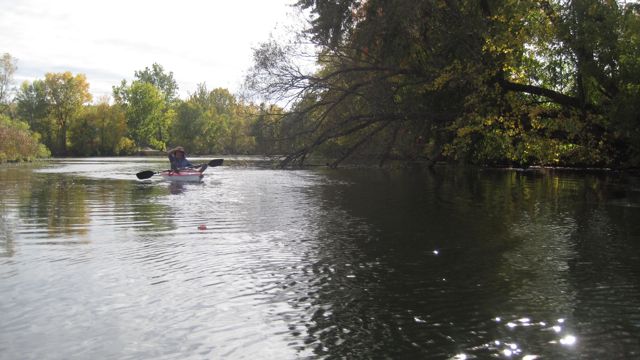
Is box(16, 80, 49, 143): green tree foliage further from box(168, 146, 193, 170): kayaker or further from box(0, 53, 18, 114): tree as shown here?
box(168, 146, 193, 170): kayaker

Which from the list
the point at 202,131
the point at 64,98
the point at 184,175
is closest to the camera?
the point at 184,175

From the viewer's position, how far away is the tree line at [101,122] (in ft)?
247

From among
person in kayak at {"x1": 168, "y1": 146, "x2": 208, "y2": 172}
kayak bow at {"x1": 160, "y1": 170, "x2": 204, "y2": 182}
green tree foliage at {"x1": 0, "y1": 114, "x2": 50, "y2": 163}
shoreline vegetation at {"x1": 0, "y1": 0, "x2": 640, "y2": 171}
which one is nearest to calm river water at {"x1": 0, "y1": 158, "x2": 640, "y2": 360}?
shoreline vegetation at {"x1": 0, "y1": 0, "x2": 640, "y2": 171}

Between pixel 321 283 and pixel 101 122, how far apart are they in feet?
328

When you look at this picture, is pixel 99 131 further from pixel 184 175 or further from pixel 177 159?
pixel 184 175

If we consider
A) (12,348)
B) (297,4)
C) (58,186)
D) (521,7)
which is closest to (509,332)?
(12,348)

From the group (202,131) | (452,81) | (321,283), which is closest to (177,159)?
(452,81)

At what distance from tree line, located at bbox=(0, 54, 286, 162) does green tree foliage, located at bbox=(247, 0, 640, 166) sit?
138 feet

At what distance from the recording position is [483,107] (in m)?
23.5

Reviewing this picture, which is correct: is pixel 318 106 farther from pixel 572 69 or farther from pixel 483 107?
pixel 572 69

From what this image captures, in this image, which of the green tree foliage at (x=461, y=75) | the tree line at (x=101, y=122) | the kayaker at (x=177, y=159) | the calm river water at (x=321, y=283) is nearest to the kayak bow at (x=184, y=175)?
the kayaker at (x=177, y=159)

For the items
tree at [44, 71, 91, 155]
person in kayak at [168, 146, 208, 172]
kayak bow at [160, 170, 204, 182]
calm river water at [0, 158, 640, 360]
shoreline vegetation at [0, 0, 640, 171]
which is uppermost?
tree at [44, 71, 91, 155]

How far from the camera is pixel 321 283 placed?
395 inches

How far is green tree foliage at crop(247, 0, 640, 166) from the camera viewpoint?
74.7 ft
